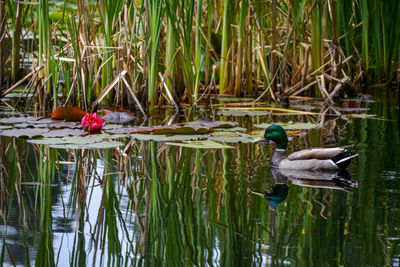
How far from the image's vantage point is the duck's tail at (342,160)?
13.4ft

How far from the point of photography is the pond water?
2.45 metres

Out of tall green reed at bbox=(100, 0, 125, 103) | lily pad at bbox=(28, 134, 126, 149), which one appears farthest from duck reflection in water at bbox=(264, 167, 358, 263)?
tall green reed at bbox=(100, 0, 125, 103)

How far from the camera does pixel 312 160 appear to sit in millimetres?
4180

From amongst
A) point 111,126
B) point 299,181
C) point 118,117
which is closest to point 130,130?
point 111,126

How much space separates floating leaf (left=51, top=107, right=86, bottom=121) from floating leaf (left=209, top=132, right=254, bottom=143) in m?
1.17

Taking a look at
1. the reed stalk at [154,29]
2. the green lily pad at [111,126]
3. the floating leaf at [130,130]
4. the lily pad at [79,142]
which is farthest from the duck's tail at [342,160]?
the reed stalk at [154,29]

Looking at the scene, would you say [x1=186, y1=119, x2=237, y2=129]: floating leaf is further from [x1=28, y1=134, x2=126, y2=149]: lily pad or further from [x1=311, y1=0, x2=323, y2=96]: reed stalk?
[x1=311, y1=0, x2=323, y2=96]: reed stalk

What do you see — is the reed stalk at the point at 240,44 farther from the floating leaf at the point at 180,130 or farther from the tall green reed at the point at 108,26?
the floating leaf at the point at 180,130

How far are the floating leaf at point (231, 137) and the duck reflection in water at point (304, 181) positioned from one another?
654 millimetres

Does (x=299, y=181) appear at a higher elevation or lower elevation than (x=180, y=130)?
lower

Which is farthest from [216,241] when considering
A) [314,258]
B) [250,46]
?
[250,46]

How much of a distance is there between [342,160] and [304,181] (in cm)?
32

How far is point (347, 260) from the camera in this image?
7.68ft

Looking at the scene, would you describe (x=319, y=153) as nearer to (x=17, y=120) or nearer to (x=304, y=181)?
(x=304, y=181)
